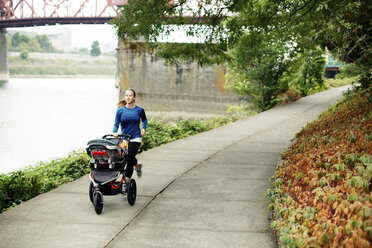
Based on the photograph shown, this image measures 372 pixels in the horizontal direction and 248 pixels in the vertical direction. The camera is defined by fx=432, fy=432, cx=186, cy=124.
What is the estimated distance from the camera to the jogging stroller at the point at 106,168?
565 cm

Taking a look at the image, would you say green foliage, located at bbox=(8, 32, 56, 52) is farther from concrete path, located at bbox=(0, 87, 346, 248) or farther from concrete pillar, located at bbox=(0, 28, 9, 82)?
concrete path, located at bbox=(0, 87, 346, 248)

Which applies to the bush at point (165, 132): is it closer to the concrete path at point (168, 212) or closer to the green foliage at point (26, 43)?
the concrete path at point (168, 212)

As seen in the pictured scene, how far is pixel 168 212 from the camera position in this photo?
18.9 ft

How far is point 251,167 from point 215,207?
2835 millimetres

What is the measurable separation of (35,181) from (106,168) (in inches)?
119

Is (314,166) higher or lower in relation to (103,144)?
lower

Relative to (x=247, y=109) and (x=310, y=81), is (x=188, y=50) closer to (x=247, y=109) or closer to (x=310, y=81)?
(x=247, y=109)

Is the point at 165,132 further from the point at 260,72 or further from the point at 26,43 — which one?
the point at 26,43

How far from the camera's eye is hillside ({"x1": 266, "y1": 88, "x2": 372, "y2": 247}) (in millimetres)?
3812

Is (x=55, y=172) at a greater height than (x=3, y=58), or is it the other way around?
(x=55, y=172)

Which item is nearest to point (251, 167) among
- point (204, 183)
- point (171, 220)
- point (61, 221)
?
point (204, 183)

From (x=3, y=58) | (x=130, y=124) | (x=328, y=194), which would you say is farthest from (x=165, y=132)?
(x=3, y=58)

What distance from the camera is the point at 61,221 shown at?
5453mm

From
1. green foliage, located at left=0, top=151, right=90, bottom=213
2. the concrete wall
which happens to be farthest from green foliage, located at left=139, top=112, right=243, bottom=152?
the concrete wall
